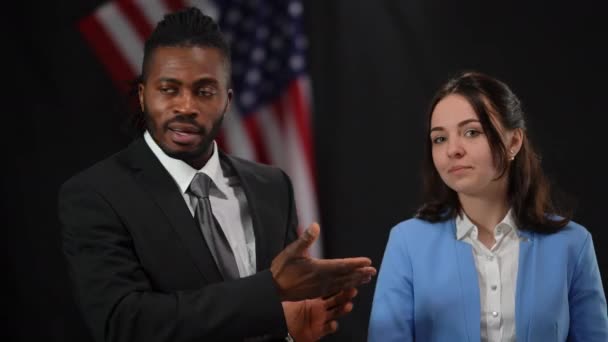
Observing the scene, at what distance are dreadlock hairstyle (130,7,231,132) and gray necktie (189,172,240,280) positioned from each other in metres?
0.27

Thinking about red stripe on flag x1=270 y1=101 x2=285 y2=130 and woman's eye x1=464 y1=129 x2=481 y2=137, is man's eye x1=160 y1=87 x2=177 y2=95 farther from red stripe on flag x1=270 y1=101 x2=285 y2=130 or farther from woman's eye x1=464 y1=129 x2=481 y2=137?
red stripe on flag x1=270 y1=101 x2=285 y2=130

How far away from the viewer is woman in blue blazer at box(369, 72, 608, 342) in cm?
193

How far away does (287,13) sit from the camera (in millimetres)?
3510

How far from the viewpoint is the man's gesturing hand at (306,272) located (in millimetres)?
1554

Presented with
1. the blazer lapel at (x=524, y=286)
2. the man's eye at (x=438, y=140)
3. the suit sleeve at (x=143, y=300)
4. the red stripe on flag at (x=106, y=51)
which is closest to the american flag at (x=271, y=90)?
the red stripe on flag at (x=106, y=51)

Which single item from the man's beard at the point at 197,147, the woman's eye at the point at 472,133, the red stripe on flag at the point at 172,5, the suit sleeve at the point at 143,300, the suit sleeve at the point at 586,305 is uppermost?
the red stripe on flag at the point at 172,5

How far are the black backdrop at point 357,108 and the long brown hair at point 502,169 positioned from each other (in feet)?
4.10

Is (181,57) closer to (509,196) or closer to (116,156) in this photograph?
(116,156)

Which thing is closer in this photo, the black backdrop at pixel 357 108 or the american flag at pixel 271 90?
the black backdrop at pixel 357 108

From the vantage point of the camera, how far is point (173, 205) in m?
1.72

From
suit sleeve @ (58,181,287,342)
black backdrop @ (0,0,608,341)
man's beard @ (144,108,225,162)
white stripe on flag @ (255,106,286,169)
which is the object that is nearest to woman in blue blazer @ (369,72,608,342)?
suit sleeve @ (58,181,287,342)

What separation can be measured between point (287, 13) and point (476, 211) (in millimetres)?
1750

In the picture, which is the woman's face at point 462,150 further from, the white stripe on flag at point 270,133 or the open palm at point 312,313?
the white stripe on flag at point 270,133

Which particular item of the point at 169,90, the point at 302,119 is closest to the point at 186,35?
the point at 169,90
